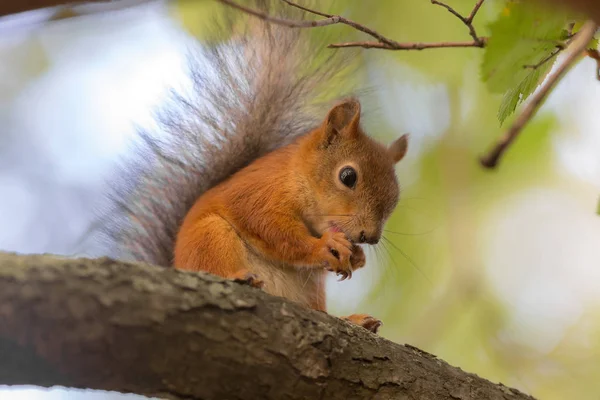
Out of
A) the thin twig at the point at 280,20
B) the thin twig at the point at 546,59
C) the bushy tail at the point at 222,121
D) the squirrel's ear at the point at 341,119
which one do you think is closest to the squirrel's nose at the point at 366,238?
the squirrel's ear at the point at 341,119

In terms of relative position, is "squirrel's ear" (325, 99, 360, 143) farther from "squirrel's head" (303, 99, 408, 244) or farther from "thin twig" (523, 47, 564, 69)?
"thin twig" (523, 47, 564, 69)

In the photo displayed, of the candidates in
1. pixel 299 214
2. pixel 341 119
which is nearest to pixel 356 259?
pixel 299 214

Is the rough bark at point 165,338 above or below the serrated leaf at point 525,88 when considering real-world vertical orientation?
below

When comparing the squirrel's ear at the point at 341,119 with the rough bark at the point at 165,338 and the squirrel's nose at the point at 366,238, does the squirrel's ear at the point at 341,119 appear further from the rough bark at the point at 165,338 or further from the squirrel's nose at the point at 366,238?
the rough bark at the point at 165,338

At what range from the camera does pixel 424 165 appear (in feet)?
10.8

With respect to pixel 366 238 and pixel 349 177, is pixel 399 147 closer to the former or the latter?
pixel 349 177

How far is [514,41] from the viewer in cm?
102

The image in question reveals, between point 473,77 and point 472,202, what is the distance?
0.64 m

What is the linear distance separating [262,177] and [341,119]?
0.38m

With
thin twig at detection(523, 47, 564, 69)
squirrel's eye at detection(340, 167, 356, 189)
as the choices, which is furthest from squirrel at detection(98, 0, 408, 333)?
thin twig at detection(523, 47, 564, 69)

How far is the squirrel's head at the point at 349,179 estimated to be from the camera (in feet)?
7.37

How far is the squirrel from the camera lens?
7.27 feet

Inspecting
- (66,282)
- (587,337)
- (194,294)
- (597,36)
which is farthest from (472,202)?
(66,282)

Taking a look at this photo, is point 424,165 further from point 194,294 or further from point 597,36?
point 194,294
